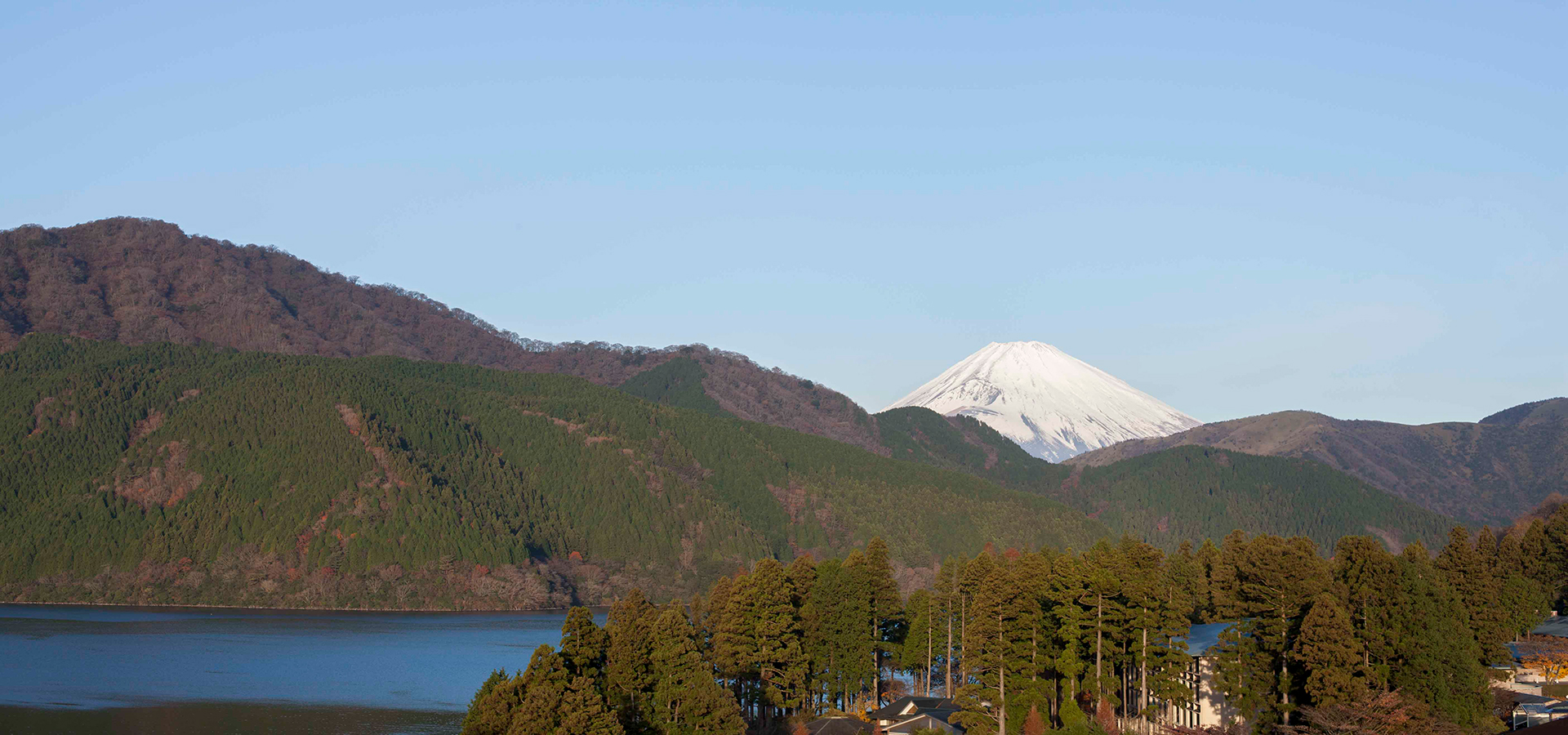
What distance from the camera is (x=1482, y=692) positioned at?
53688 millimetres

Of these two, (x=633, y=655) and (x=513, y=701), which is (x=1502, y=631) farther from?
(x=513, y=701)

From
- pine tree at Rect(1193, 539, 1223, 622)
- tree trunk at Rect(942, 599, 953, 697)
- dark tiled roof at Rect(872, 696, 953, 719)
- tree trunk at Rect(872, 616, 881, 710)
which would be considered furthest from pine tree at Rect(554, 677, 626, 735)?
pine tree at Rect(1193, 539, 1223, 622)

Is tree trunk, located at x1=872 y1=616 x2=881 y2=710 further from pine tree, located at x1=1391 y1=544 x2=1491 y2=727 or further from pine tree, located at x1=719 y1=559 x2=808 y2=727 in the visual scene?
pine tree, located at x1=1391 y1=544 x2=1491 y2=727

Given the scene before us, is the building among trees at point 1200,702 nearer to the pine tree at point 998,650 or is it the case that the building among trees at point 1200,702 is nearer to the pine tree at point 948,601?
the pine tree at point 998,650

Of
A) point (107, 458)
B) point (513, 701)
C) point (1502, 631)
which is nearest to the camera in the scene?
point (513, 701)

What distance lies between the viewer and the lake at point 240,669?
72.8 metres

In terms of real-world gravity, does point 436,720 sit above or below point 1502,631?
below

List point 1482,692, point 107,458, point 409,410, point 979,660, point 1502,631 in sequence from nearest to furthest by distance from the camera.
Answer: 1. point 1482,692
2. point 979,660
3. point 1502,631
4. point 107,458
5. point 409,410

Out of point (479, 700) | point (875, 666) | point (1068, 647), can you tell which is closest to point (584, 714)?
point (479, 700)

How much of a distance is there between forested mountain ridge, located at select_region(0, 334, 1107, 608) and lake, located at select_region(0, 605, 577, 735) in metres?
11.9

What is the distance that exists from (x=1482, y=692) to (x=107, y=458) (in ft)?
517

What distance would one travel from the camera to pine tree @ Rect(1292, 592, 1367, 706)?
48.4 meters

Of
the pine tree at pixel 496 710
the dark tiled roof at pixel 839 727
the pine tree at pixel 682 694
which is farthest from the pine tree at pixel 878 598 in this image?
the pine tree at pixel 496 710

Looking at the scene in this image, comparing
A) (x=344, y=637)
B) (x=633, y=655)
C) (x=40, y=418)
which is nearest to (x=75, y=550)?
(x=40, y=418)
